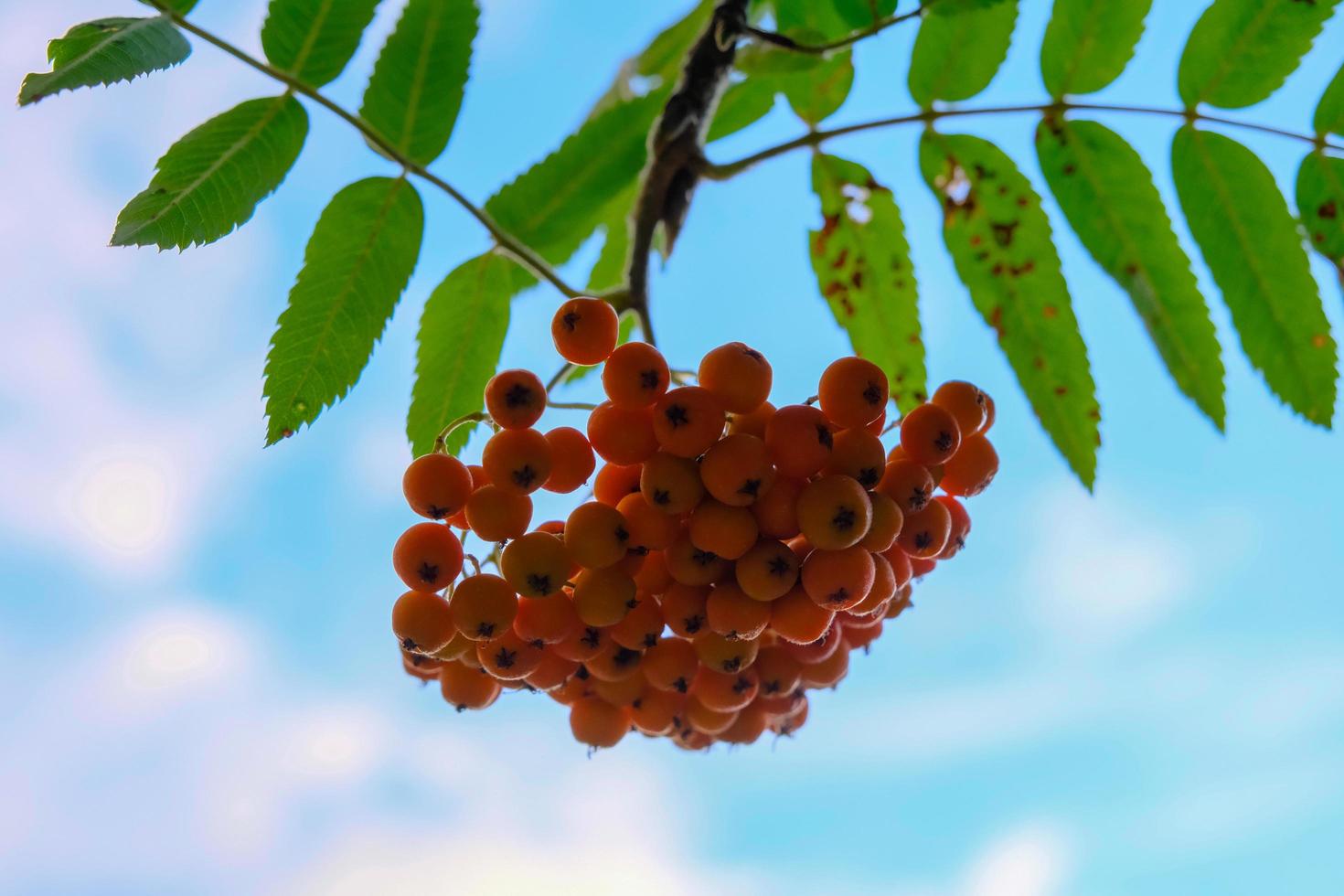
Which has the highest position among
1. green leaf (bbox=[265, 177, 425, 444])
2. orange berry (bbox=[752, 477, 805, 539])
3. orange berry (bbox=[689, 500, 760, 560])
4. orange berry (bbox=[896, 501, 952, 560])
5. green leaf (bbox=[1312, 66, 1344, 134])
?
green leaf (bbox=[1312, 66, 1344, 134])

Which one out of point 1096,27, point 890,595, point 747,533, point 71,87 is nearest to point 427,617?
point 747,533

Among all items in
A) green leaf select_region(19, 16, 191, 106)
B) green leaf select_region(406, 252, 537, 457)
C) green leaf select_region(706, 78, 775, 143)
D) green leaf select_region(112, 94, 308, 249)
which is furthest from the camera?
green leaf select_region(706, 78, 775, 143)

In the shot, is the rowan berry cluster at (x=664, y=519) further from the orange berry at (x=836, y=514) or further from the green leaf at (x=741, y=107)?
the green leaf at (x=741, y=107)

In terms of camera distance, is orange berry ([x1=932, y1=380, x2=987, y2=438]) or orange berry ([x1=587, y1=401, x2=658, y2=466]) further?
orange berry ([x1=932, y1=380, x2=987, y2=438])

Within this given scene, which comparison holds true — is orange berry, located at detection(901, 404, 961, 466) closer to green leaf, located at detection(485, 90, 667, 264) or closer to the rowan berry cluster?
the rowan berry cluster

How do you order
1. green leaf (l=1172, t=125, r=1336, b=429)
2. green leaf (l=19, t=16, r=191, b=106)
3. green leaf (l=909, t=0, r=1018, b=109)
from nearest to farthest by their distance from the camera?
1. green leaf (l=19, t=16, r=191, b=106)
2. green leaf (l=1172, t=125, r=1336, b=429)
3. green leaf (l=909, t=0, r=1018, b=109)

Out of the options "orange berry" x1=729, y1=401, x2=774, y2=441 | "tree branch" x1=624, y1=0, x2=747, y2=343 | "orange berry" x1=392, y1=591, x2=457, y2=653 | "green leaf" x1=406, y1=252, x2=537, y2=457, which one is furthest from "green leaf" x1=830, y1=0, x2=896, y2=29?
"orange berry" x1=392, y1=591, x2=457, y2=653
